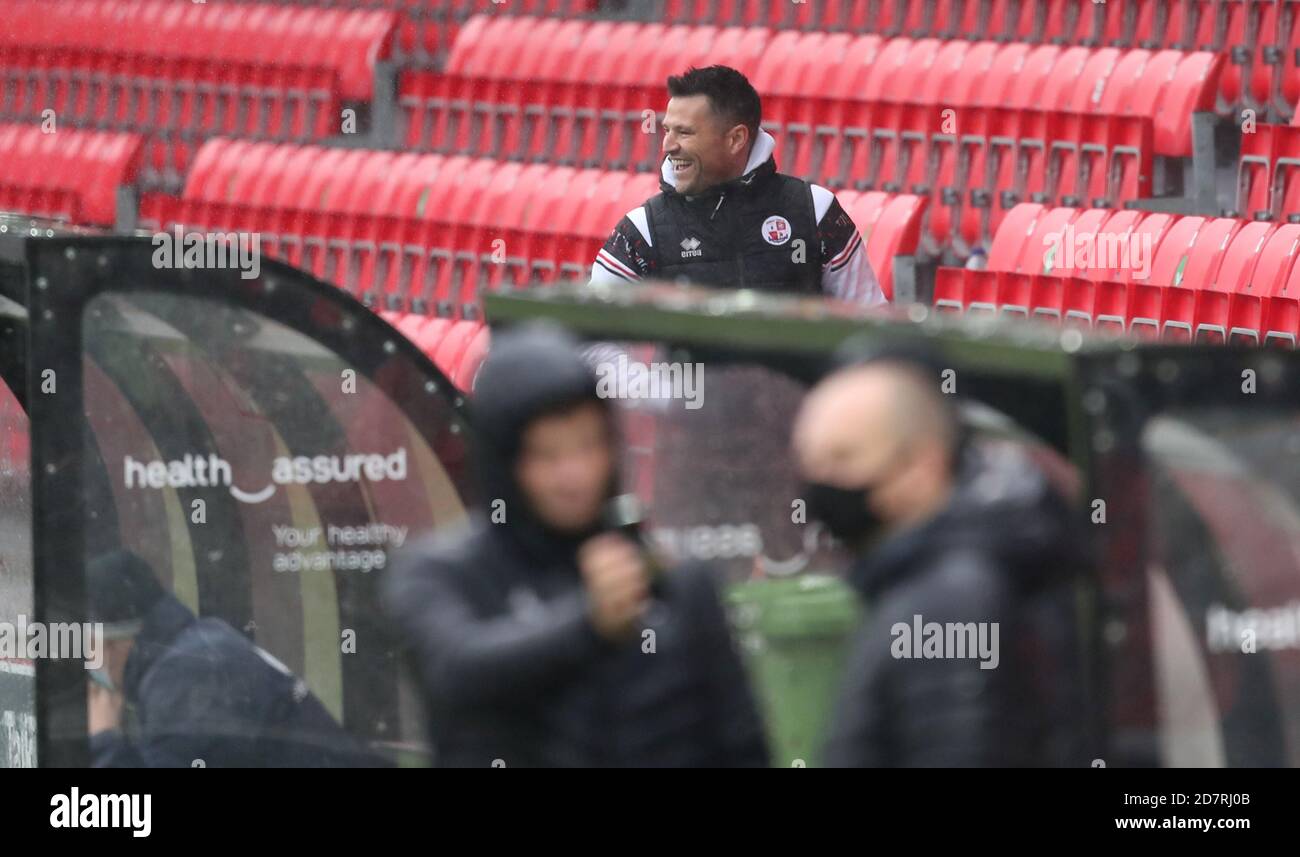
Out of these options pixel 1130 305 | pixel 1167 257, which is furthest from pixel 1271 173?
pixel 1130 305

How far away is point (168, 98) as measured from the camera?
17.0 m

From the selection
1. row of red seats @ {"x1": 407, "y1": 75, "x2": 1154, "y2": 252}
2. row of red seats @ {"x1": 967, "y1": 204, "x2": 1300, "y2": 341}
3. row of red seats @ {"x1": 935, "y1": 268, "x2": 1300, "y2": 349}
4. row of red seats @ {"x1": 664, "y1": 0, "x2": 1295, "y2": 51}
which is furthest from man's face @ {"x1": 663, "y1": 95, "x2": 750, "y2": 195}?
row of red seats @ {"x1": 664, "y1": 0, "x2": 1295, "y2": 51}

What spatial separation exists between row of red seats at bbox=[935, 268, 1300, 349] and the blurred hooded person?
22.4ft

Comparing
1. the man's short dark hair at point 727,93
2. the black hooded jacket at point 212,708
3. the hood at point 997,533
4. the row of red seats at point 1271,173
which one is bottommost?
the black hooded jacket at point 212,708

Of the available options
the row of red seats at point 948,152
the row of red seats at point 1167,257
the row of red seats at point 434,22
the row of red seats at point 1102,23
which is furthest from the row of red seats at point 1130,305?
the row of red seats at point 434,22

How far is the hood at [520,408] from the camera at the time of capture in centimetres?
273

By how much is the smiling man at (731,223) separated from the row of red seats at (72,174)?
36.1 ft

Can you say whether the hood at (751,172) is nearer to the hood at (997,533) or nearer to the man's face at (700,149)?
the man's face at (700,149)

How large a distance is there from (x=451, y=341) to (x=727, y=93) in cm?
601
